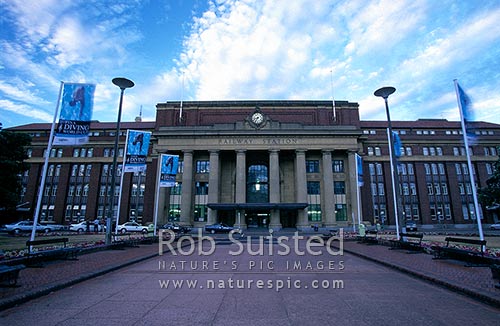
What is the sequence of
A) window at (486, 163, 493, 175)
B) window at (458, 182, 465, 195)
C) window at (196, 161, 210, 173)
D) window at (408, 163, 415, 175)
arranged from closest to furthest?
window at (196, 161, 210, 173) < window at (458, 182, 465, 195) < window at (408, 163, 415, 175) < window at (486, 163, 493, 175)

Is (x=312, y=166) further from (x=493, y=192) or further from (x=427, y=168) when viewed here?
(x=493, y=192)

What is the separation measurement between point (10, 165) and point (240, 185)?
31.1 m

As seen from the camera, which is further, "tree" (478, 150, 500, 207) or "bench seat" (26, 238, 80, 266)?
"tree" (478, 150, 500, 207)

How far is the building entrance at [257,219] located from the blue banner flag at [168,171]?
28331 millimetres

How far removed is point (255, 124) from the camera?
50719 millimetres

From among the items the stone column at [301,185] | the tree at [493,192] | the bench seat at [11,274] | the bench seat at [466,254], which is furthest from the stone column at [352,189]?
A: the bench seat at [11,274]

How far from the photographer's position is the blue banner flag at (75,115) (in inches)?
547

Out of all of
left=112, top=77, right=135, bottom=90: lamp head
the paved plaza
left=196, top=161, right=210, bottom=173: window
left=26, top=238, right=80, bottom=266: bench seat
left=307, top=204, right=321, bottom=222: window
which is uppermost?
left=196, top=161, right=210, bottom=173: window

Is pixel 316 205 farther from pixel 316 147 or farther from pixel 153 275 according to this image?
pixel 153 275

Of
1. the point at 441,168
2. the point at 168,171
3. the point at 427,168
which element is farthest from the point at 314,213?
the point at 168,171

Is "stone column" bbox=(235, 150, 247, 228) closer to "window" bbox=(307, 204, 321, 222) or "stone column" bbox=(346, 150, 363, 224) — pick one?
"window" bbox=(307, 204, 321, 222)

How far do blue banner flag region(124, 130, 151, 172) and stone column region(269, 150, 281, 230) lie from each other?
98.3ft

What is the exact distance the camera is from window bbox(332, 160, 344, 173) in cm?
5175

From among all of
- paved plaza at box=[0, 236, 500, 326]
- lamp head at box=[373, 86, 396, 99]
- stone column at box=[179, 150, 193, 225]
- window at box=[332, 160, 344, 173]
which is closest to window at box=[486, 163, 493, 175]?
window at box=[332, 160, 344, 173]
